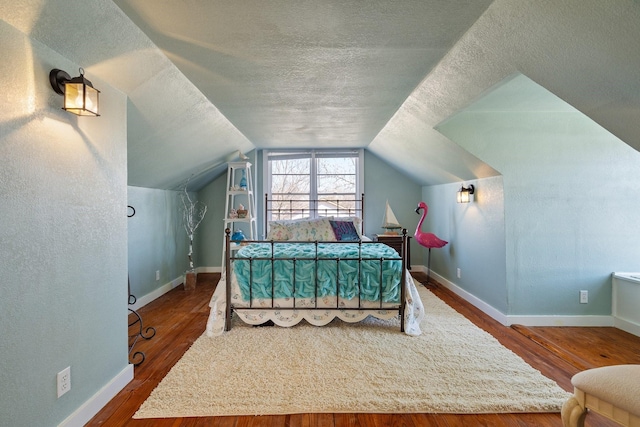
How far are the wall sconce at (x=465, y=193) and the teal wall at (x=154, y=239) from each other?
12.2ft

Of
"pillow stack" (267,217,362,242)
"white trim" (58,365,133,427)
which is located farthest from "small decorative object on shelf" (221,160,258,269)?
"white trim" (58,365,133,427)

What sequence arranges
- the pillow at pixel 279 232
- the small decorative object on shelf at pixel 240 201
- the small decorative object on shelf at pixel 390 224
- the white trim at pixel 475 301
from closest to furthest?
the white trim at pixel 475 301, the pillow at pixel 279 232, the small decorative object on shelf at pixel 240 201, the small decorative object on shelf at pixel 390 224

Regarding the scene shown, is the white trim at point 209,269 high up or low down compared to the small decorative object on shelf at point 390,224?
down

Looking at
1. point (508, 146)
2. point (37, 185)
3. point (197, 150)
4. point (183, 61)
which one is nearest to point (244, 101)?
point (183, 61)

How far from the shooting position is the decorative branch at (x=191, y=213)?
5199 millimetres

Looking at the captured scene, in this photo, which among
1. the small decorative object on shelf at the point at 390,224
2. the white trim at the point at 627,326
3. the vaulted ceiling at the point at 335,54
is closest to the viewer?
the vaulted ceiling at the point at 335,54

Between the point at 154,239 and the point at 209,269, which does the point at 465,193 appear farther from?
the point at 209,269

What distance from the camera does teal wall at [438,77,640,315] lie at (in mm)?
3191

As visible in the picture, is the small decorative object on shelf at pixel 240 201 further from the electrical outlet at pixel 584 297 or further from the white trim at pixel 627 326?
the white trim at pixel 627 326

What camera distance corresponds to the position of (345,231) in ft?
14.8

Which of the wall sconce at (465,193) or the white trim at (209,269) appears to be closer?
the wall sconce at (465,193)

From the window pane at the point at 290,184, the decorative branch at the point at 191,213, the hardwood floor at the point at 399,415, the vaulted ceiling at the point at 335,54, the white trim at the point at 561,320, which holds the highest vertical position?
the vaulted ceiling at the point at 335,54

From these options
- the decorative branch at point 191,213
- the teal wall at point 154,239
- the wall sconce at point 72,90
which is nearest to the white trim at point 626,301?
the wall sconce at point 72,90

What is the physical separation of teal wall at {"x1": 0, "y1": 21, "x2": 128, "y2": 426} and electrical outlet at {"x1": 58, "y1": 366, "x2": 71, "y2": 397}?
0.03 metres
